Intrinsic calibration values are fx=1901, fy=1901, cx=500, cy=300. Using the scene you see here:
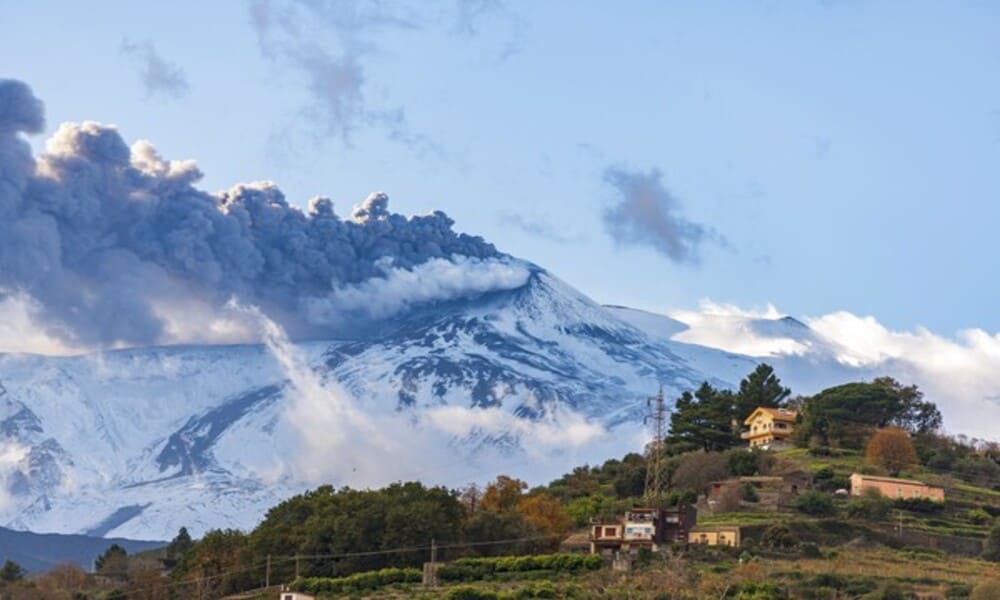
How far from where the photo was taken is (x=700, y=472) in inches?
3260

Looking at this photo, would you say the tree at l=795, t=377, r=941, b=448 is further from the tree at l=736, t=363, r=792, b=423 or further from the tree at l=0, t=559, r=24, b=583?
the tree at l=0, t=559, r=24, b=583

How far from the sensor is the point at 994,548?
218 feet

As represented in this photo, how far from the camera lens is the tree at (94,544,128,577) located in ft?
299

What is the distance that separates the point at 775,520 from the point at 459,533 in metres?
11.7

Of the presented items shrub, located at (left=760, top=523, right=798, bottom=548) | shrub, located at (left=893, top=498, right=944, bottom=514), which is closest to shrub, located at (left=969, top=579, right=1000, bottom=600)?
shrub, located at (left=760, top=523, right=798, bottom=548)

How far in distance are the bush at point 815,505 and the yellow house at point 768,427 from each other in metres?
16.2

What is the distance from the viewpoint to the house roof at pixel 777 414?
302 feet

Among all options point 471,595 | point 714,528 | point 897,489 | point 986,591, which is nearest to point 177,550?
point 714,528

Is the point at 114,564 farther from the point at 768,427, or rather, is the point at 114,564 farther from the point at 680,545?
the point at 680,545

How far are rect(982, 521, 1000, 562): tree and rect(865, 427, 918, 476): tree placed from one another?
15.2 m

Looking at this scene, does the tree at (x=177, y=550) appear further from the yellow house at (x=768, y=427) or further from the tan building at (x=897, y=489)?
the tan building at (x=897, y=489)

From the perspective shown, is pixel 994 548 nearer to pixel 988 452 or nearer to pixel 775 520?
pixel 775 520

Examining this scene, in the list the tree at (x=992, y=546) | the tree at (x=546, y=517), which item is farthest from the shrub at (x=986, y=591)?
the tree at (x=546, y=517)

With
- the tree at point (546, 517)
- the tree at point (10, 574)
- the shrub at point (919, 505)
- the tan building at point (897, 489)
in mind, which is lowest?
the tree at point (10, 574)
